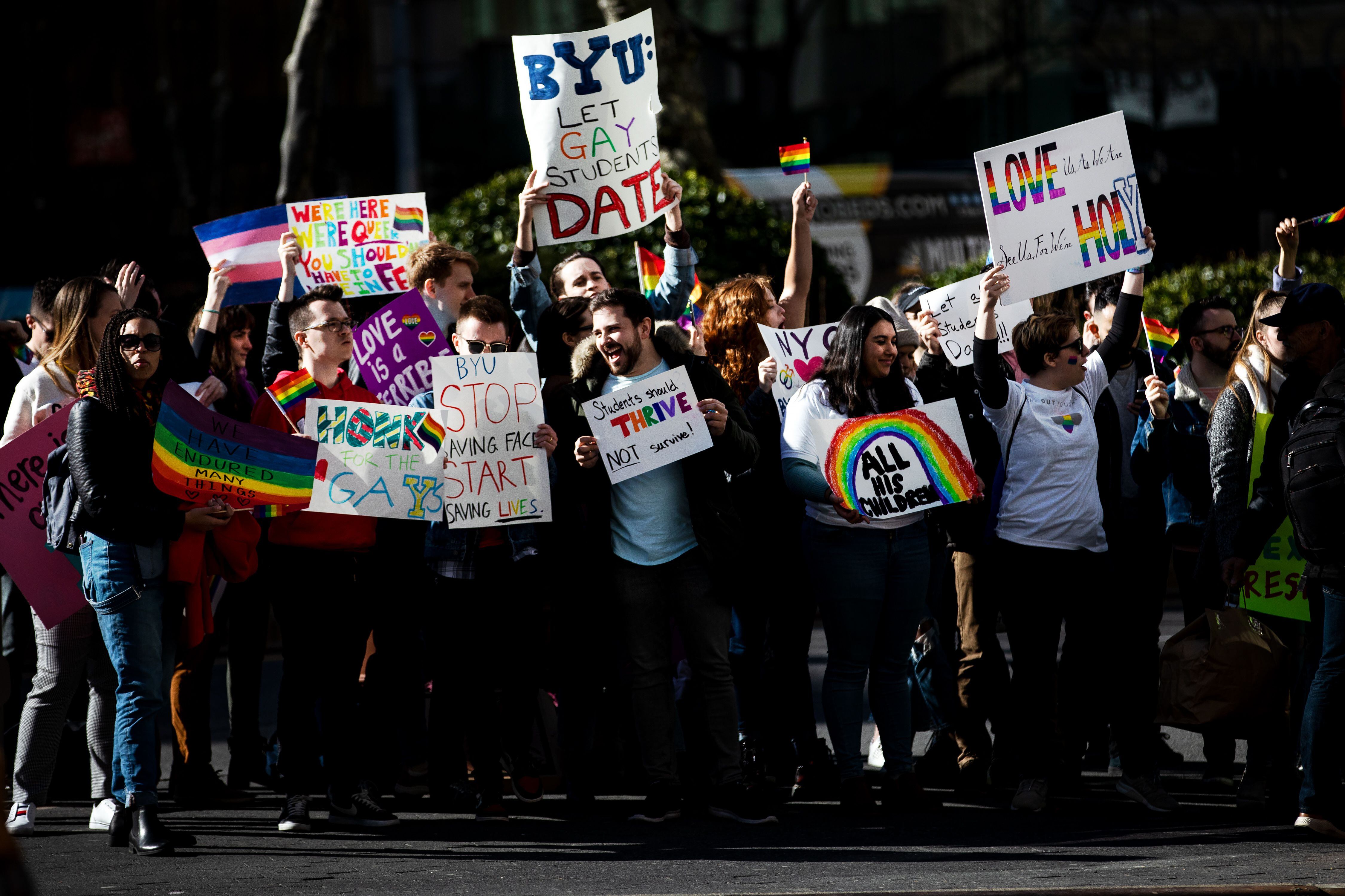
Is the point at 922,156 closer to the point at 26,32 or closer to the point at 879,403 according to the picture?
the point at 26,32

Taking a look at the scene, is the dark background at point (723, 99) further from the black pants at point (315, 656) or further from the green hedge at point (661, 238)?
the black pants at point (315, 656)

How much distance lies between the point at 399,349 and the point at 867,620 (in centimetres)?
241

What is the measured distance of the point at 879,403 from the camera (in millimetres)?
6129

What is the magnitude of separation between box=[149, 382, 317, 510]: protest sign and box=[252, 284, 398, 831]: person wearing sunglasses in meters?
0.16

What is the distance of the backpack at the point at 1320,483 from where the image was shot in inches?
212

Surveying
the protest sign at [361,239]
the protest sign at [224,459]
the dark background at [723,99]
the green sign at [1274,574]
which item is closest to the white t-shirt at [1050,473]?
the green sign at [1274,574]

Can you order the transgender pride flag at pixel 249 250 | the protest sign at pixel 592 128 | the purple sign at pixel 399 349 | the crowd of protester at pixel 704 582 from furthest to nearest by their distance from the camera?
1. the transgender pride flag at pixel 249 250
2. the protest sign at pixel 592 128
3. the purple sign at pixel 399 349
4. the crowd of protester at pixel 704 582

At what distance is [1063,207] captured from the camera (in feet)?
22.2

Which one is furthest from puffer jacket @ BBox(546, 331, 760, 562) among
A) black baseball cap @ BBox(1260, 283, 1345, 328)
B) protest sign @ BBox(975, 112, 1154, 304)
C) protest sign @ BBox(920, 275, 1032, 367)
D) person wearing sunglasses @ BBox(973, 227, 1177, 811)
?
black baseball cap @ BBox(1260, 283, 1345, 328)

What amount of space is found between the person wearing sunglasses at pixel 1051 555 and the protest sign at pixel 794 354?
0.70 metres

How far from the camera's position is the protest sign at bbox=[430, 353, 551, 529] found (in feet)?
19.5

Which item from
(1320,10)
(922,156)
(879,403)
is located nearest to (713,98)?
(922,156)

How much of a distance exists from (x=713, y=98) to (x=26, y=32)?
10.2m

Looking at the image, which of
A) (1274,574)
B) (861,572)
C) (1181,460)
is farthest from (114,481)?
(1274,574)
